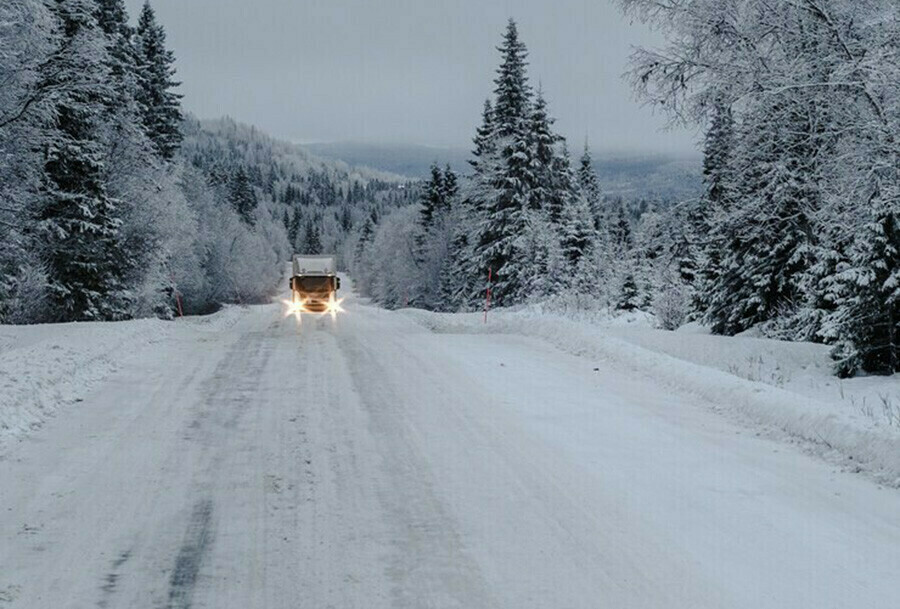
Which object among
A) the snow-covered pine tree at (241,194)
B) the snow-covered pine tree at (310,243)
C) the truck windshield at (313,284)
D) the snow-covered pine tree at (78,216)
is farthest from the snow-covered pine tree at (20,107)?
the snow-covered pine tree at (310,243)

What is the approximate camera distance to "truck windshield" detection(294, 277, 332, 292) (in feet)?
114

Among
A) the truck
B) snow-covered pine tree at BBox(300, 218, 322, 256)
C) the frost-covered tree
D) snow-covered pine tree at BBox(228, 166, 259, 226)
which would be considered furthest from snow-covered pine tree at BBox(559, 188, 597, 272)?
snow-covered pine tree at BBox(300, 218, 322, 256)

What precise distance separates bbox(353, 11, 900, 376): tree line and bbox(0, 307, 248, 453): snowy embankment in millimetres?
9690

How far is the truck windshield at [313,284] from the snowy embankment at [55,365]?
60.2 feet

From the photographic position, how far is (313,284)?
35.1 m

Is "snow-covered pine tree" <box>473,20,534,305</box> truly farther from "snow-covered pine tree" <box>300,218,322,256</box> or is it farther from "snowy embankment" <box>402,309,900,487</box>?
"snow-covered pine tree" <box>300,218,322,256</box>

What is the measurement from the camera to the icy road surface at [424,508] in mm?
4184

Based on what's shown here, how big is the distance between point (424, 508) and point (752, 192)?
21670 mm

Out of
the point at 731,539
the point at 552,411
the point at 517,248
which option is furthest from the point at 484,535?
the point at 517,248

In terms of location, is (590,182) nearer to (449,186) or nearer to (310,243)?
(449,186)

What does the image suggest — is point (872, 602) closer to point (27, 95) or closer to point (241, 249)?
point (27, 95)

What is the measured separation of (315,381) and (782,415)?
6288 mm

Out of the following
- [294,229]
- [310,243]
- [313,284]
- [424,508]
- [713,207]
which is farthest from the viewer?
[294,229]

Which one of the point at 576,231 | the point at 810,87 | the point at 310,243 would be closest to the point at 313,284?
the point at 576,231
